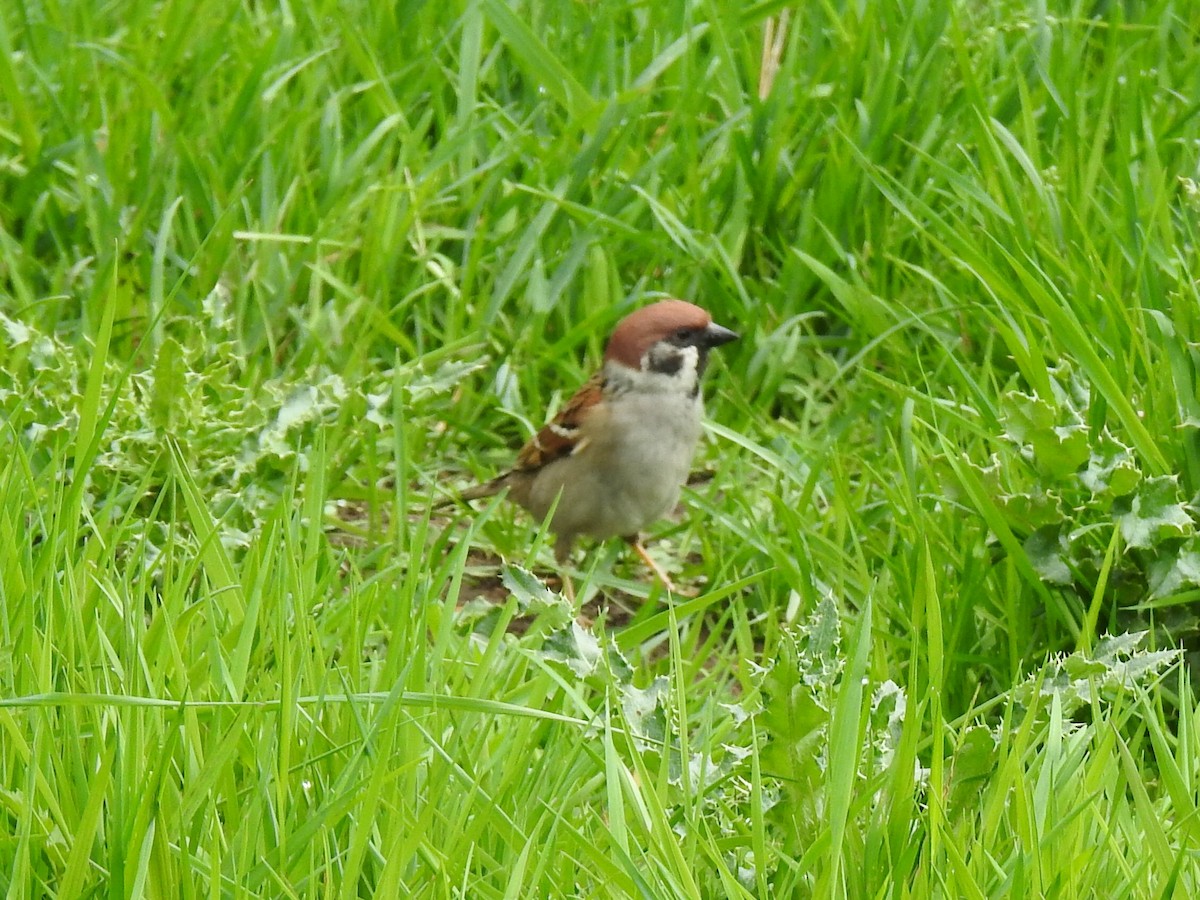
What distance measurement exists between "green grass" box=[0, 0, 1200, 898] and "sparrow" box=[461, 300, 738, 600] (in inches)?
5.8

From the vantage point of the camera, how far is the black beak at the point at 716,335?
4645 mm

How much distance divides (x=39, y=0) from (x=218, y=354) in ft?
6.81

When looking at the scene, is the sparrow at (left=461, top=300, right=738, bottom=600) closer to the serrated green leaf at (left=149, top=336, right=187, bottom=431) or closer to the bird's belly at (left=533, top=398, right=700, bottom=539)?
the bird's belly at (left=533, top=398, right=700, bottom=539)

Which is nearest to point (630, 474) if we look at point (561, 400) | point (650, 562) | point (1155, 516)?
point (650, 562)

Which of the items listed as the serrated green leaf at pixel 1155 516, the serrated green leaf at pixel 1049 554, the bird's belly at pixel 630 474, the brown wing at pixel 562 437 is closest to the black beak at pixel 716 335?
the bird's belly at pixel 630 474

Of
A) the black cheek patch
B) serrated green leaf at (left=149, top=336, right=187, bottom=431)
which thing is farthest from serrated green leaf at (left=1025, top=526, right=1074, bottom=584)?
serrated green leaf at (left=149, top=336, right=187, bottom=431)

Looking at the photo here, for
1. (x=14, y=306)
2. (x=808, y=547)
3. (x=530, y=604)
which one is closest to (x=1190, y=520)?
(x=808, y=547)

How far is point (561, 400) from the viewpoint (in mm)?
5094

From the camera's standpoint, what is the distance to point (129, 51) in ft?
17.9

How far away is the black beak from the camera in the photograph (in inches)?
183

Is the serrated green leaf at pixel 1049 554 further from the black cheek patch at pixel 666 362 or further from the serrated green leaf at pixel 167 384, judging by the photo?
the serrated green leaf at pixel 167 384

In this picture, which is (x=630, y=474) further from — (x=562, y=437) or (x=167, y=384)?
(x=167, y=384)

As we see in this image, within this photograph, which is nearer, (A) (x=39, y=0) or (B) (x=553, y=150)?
(B) (x=553, y=150)

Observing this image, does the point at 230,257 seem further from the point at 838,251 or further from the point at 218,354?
the point at 838,251
